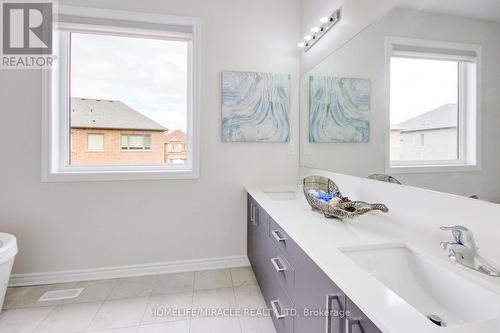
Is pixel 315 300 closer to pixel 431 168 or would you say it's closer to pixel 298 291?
pixel 298 291

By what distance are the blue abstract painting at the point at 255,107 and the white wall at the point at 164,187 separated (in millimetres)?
80

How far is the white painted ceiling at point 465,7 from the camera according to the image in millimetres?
861

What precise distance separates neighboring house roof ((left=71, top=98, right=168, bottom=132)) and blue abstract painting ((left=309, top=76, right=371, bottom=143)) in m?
1.48

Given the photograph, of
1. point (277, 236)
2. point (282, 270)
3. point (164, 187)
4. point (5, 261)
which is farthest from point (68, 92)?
point (282, 270)

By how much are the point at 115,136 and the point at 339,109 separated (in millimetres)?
1982

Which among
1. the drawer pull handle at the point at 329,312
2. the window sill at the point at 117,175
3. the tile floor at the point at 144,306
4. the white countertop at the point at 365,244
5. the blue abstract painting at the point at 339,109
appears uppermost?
the blue abstract painting at the point at 339,109

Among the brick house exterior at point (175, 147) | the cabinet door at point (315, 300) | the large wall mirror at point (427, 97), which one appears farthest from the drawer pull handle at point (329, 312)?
the brick house exterior at point (175, 147)

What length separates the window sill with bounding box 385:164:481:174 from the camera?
3.19 feet

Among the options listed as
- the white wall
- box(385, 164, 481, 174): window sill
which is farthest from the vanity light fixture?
box(385, 164, 481, 174): window sill

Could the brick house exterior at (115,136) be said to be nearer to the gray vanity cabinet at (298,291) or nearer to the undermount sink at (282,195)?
the undermount sink at (282,195)

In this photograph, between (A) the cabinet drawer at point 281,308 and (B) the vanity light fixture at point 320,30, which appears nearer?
(A) the cabinet drawer at point 281,308

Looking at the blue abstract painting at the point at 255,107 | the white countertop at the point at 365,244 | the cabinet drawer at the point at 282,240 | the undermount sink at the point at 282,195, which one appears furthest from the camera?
the blue abstract painting at the point at 255,107

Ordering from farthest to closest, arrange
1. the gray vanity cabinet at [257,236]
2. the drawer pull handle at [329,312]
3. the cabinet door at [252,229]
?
the cabinet door at [252,229], the gray vanity cabinet at [257,236], the drawer pull handle at [329,312]

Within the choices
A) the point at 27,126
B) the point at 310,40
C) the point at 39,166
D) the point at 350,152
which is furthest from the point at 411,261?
the point at 27,126
